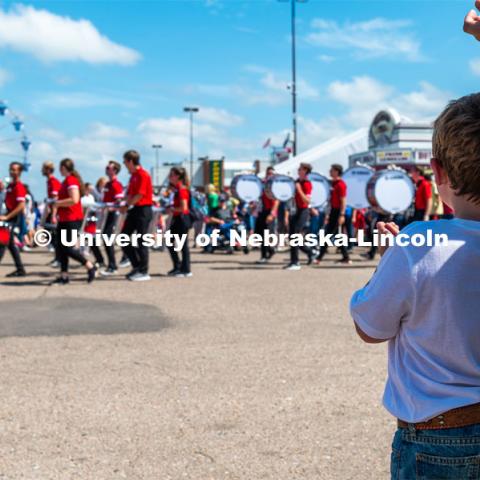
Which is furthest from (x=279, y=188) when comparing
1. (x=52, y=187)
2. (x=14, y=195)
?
(x=14, y=195)

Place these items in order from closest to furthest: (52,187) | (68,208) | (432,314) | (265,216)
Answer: (432,314)
(68,208)
(52,187)
(265,216)

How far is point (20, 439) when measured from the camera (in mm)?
3918

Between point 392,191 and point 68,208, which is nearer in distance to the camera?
point 68,208

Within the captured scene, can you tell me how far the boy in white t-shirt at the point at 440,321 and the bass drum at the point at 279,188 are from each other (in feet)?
42.7

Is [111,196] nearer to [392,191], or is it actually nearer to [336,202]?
[336,202]

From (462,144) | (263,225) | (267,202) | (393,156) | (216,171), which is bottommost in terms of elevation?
(263,225)

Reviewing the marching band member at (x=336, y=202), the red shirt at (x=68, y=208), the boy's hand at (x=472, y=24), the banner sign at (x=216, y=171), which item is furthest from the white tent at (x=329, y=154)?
the boy's hand at (x=472, y=24)

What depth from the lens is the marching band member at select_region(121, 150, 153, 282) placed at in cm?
1115

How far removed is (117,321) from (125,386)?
2.62 metres

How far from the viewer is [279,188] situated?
49.4 ft

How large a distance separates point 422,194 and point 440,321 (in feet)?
40.3

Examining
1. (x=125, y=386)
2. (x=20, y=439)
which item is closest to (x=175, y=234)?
(x=125, y=386)

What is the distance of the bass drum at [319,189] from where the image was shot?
16.4 metres

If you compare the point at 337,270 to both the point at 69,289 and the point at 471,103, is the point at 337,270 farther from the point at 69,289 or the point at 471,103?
the point at 471,103
